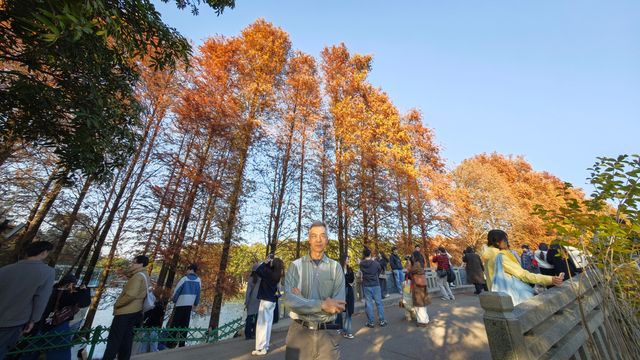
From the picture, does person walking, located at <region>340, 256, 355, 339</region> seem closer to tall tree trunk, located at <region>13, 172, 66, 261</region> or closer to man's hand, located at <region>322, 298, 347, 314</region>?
man's hand, located at <region>322, 298, 347, 314</region>

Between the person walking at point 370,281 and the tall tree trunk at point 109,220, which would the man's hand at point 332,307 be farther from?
the tall tree trunk at point 109,220

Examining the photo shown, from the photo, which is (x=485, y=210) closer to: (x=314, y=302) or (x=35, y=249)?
(x=314, y=302)

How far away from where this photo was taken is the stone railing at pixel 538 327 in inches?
81.4

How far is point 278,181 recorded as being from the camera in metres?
16.0

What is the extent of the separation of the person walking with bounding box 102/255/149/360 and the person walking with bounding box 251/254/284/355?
2.23 m

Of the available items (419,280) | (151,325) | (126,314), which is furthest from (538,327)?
(151,325)

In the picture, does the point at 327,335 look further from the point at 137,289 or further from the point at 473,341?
the point at 473,341

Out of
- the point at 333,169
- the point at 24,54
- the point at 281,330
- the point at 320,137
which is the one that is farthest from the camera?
the point at 320,137

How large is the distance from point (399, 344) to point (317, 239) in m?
4.42

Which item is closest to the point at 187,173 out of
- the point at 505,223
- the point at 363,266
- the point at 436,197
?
the point at 363,266

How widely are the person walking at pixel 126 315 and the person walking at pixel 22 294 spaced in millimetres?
943

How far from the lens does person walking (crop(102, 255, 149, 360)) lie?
4.07 m

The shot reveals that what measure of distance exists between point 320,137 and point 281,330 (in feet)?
42.7

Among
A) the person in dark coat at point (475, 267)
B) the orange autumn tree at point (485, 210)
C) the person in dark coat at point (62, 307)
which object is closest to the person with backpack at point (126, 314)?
the person in dark coat at point (62, 307)
